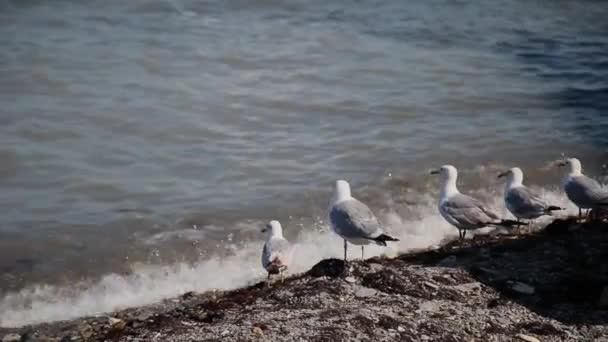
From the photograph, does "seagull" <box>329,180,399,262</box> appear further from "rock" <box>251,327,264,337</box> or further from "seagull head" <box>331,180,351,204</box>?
"rock" <box>251,327,264,337</box>

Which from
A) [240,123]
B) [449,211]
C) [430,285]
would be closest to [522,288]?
[430,285]

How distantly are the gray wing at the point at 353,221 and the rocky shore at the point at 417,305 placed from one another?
1.16 feet

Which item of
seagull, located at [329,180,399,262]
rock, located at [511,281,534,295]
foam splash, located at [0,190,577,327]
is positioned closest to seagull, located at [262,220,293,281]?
seagull, located at [329,180,399,262]

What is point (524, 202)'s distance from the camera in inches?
378

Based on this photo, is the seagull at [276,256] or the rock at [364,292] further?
the seagull at [276,256]

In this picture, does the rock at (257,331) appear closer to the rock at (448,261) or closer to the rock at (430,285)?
the rock at (430,285)

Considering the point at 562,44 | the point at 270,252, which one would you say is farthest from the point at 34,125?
the point at 562,44

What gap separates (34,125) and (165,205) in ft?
12.4

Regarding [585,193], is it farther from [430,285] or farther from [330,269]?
[330,269]

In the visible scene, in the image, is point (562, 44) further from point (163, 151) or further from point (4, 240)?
point (4, 240)

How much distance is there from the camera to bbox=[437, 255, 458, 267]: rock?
7.98 m

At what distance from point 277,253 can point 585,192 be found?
150 inches

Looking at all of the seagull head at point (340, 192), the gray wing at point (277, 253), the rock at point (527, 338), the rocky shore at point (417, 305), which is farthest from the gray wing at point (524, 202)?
the rock at point (527, 338)

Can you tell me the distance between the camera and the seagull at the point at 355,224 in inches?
318
